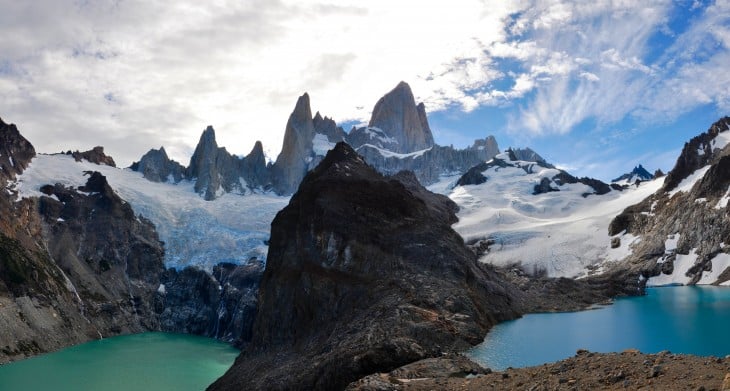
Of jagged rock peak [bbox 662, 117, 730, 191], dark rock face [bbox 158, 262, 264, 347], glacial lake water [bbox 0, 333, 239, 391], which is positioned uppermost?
jagged rock peak [bbox 662, 117, 730, 191]

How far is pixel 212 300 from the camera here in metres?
154

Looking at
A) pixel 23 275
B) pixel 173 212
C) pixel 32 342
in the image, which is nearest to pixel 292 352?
pixel 32 342

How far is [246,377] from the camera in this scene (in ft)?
189

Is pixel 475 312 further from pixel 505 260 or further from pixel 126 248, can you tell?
pixel 126 248

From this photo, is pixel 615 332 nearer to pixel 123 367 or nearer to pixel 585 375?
pixel 585 375

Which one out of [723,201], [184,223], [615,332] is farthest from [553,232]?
[184,223]

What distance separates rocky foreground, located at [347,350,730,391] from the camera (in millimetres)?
21102

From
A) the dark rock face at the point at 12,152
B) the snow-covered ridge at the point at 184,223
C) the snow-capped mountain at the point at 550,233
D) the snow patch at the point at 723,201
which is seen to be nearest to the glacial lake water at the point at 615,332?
the snow patch at the point at 723,201

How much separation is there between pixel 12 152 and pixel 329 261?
5497 inches

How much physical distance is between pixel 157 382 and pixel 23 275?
54.9 meters

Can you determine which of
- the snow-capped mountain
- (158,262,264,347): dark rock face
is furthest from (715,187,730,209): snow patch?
(158,262,264,347): dark rock face

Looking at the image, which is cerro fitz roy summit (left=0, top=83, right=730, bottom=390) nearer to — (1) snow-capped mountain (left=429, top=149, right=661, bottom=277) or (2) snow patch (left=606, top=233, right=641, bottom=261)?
(2) snow patch (left=606, top=233, right=641, bottom=261)

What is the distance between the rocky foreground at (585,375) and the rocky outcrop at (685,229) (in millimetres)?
97646

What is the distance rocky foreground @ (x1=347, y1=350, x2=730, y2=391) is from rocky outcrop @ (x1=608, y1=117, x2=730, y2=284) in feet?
320
